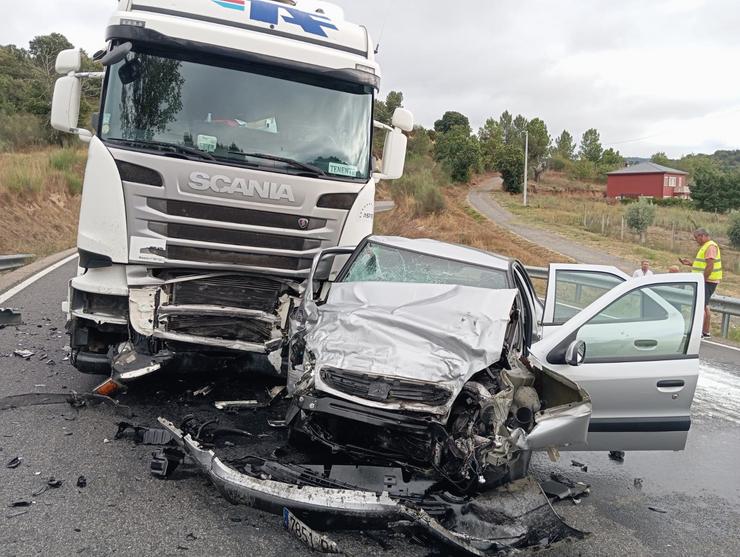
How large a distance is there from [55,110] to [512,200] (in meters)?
45.1

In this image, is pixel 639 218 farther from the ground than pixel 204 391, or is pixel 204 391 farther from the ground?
pixel 639 218

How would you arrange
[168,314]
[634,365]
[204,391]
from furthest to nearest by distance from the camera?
1. [204,391]
2. [168,314]
3. [634,365]

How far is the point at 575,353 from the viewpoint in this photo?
4328mm

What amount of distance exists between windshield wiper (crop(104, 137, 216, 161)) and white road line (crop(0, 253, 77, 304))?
5665 millimetres

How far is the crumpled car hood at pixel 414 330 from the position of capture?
3613 millimetres

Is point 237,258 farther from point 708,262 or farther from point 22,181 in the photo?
point 22,181

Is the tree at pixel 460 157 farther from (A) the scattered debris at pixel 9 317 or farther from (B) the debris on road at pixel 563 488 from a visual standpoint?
(B) the debris on road at pixel 563 488

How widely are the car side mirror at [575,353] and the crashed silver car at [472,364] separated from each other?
1 cm

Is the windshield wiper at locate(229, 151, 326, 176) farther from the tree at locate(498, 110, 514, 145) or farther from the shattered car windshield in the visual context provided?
the tree at locate(498, 110, 514, 145)

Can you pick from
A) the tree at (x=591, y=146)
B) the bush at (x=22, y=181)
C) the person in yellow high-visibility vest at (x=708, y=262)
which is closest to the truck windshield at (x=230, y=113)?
the person in yellow high-visibility vest at (x=708, y=262)

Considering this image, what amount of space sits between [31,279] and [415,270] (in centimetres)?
918

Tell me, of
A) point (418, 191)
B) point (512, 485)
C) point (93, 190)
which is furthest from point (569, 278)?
point (418, 191)

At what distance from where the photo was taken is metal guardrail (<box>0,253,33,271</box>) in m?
11.9

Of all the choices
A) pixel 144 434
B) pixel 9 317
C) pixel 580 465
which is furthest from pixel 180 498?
pixel 9 317
